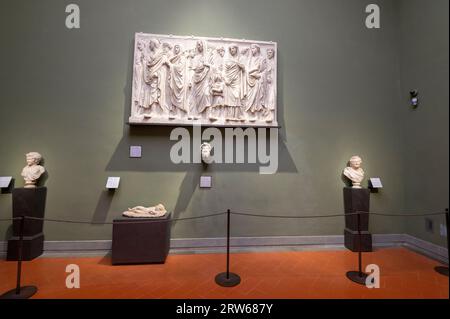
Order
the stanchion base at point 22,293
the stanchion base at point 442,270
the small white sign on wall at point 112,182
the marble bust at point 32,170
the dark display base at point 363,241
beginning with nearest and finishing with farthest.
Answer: the stanchion base at point 22,293 → the stanchion base at point 442,270 → the marble bust at point 32,170 → the small white sign on wall at point 112,182 → the dark display base at point 363,241

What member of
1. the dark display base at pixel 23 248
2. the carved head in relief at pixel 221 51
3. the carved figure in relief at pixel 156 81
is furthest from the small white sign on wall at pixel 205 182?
the dark display base at pixel 23 248

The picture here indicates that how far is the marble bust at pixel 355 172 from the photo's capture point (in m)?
4.55

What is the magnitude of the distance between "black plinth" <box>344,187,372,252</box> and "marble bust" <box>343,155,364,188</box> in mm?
210

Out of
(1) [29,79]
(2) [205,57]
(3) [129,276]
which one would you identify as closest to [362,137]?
(2) [205,57]

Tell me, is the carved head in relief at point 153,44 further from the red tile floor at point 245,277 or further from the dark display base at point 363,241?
the dark display base at point 363,241

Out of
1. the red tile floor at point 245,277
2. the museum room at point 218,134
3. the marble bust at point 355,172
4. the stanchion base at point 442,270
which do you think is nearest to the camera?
the red tile floor at point 245,277

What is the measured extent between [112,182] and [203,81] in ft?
8.40

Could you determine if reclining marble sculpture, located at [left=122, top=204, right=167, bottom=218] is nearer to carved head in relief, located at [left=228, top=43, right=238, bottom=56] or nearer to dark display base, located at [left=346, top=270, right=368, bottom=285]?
dark display base, located at [left=346, top=270, right=368, bottom=285]

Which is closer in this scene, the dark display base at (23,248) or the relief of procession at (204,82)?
the dark display base at (23,248)

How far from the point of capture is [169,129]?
457 centimetres

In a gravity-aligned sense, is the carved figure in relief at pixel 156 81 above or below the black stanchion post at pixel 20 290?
above

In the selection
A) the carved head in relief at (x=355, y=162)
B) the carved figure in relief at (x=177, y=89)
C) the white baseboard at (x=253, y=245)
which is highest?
the carved figure in relief at (x=177, y=89)

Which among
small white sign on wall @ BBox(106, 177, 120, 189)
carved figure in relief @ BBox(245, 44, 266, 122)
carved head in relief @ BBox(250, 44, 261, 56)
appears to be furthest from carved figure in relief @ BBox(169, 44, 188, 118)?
small white sign on wall @ BBox(106, 177, 120, 189)

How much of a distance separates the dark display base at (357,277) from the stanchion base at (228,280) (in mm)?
1587
